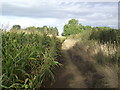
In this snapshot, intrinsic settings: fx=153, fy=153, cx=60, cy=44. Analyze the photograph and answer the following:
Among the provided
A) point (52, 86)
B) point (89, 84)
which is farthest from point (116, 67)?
point (52, 86)

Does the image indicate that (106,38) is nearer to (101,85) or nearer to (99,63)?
(99,63)

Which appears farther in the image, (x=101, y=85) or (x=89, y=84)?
(x=89, y=84)

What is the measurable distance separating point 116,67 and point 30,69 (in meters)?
2.09

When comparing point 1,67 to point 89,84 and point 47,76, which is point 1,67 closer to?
point 47,76

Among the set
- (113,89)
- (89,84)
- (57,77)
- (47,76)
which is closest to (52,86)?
(47,76)

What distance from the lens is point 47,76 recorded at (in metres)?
3.47

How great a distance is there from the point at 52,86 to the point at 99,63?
6.40 feet

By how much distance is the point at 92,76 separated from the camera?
3816mm

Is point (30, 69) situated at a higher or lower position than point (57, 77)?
higher

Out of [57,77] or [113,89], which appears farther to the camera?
[57,77]

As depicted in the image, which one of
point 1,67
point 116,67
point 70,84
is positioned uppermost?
point 1,67

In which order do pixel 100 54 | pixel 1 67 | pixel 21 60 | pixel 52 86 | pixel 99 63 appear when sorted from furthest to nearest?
pixel 100 54
pixel 99 63
pixel 52 86
pixel 21 60
pixel 1 67

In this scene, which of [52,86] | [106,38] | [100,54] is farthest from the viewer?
[106,38]

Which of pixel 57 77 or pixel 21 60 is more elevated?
pixel 21 60
